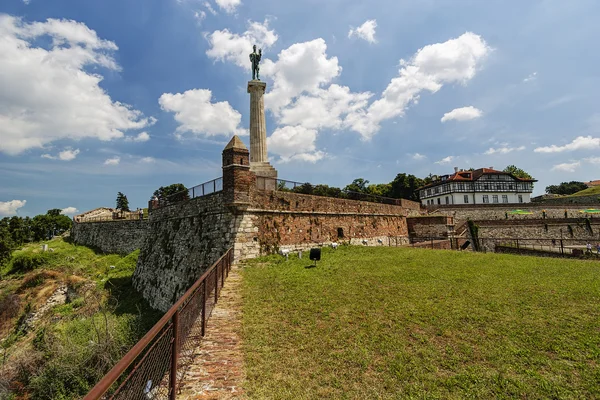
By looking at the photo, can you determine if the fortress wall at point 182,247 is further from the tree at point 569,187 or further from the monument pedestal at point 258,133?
the tree at point 569,187

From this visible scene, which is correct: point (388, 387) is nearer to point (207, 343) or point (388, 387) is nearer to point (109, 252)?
point (207, 343)

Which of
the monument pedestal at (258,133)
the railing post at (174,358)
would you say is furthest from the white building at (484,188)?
the railing post at (174,358)

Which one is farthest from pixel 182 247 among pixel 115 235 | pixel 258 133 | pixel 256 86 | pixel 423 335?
pixel 115 235

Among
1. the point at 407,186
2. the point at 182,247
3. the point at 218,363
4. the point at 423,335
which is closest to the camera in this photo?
the point at 218,363

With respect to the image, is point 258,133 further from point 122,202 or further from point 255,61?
point 122,202

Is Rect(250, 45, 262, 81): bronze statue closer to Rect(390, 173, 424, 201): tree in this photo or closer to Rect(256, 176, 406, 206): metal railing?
Rect(256, 176, 406, 206): metal railing

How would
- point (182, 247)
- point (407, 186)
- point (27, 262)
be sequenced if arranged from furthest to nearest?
point (407, 186), point (27, 262), point (182, 247)

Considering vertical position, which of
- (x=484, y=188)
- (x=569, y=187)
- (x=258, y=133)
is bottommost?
(x=484, y=188)

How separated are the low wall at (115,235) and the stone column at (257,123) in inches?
575

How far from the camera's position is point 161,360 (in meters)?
3.71

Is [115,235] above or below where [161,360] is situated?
above

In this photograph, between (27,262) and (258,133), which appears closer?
(258,133)

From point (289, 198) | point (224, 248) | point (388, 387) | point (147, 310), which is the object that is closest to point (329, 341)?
point (388, 387)

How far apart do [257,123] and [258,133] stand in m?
0.74
